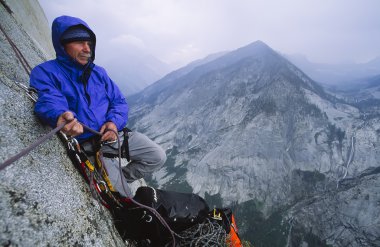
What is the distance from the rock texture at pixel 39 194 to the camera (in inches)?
106

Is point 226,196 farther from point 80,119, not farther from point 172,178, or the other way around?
point 80,119

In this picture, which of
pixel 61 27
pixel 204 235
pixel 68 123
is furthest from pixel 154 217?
pixel 61 27

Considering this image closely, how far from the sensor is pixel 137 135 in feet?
A: 18.5

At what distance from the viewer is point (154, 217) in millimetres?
4203

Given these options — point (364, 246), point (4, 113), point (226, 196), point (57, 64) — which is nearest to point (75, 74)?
point (57, 64)

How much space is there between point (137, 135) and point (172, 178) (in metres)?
133

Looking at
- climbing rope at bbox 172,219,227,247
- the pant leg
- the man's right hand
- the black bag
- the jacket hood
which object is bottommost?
climbing rope at bbox 172,219,227,247

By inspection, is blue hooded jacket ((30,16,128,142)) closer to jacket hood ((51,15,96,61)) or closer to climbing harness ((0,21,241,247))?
jacket hood ((51,15,96,61))

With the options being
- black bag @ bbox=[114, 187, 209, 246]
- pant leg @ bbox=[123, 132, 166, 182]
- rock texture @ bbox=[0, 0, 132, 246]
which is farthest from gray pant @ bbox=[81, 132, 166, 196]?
rock texture @ bbox=[0, 0, 132, 246]

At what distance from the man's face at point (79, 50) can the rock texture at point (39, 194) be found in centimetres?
107

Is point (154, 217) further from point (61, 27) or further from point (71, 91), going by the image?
point (61, 27)

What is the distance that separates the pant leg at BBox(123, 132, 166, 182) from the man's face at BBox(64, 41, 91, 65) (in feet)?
5.90

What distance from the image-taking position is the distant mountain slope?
11469cm

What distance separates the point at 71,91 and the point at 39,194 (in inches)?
76.5
